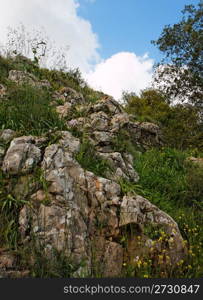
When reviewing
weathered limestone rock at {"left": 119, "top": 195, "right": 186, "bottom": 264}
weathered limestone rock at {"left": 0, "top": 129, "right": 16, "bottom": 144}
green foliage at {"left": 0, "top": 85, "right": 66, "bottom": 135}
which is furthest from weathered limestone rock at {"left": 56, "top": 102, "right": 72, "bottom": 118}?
weathered limestone rock at {"left": 119, "top": 195, "right": 186, "bottom": 264}

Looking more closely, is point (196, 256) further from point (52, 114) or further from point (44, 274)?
point (52, 114)

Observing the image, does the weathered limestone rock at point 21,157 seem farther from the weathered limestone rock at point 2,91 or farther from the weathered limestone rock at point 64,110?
the weathered limestone rock at point 2,91

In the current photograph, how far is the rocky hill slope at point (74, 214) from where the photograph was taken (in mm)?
2904

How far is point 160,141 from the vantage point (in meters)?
8.44

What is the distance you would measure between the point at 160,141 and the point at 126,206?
17.5 feet

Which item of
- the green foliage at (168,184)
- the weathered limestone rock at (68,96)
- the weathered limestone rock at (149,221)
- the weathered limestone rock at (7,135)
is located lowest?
the weathered limestone rock at (149,221)

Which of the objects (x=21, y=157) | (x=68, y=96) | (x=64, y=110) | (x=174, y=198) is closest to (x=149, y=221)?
(x=174, y=198)

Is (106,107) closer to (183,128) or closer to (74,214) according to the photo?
(74,214)

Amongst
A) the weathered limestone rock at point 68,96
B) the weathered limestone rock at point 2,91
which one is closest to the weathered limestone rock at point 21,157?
the weathered limestone rock at point 2,91

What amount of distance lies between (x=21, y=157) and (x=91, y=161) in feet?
4.08

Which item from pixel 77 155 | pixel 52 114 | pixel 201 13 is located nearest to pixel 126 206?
pixel 77 155

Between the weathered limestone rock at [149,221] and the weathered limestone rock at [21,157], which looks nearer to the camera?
the weathered limestone rock at [149,221]

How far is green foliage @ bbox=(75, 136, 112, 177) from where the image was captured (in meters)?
4.20

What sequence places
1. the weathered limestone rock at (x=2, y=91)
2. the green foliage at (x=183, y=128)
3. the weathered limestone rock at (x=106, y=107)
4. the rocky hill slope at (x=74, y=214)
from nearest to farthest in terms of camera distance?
the rocky hill slope at (x=74, y=214), the weathered limestone rock at (x=2, y=91), the weathered limestone rock at (x=106, y=107), the green foliage at (x=183, y=128)
